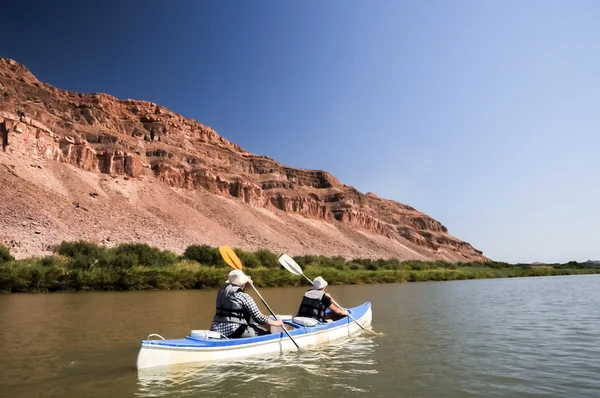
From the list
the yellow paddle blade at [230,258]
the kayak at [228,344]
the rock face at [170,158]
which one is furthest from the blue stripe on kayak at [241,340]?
the rock face at [170,158]

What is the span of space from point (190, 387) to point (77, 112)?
78266 mm

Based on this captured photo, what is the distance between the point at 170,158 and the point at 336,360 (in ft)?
227

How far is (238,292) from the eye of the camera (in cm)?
859

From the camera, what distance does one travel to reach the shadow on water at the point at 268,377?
685 centimetres

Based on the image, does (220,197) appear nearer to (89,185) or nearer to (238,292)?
(89,185)

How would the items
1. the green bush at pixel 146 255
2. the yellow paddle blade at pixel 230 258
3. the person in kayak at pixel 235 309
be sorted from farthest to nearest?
the green bush at pixel 146 255 → the yellow paddle blade at pixel 230 258 → the person in kayak at pixel 235 309

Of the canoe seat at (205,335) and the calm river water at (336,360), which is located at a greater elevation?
the canoe seat at (205,335)

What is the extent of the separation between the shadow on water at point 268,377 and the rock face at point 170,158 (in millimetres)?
45009

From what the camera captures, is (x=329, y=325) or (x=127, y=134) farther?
(x=127, y=134)

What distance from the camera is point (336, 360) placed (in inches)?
361

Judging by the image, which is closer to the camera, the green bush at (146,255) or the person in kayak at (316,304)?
the person in kayak at (316,304)

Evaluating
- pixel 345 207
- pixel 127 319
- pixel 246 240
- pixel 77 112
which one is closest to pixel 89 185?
pixel 246 240

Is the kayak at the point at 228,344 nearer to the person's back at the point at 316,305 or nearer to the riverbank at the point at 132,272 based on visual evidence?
the person's back at the point at 316,305

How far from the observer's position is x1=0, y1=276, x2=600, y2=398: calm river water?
700 centimetres
